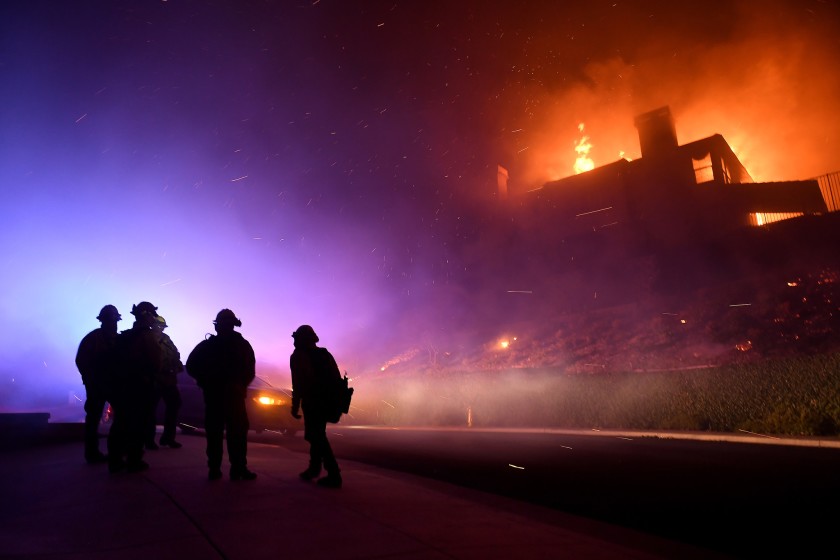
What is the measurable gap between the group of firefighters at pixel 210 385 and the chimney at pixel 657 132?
31.4 metres

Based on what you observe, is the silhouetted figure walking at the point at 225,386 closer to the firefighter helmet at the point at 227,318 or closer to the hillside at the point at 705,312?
the firefighter helmet at the point at 227,318

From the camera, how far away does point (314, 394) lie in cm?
579

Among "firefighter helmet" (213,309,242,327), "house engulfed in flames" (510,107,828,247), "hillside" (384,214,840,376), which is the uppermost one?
"house engulfed in flames" (510,107,828,247)

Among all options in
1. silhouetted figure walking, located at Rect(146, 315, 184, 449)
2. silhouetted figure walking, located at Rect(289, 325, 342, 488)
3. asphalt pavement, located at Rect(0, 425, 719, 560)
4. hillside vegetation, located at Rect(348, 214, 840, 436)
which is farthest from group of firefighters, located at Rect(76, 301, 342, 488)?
hillside vegetation, located at Rect(348, 214, 840, 436)

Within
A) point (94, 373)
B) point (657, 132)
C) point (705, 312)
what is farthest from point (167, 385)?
point (657, 132)

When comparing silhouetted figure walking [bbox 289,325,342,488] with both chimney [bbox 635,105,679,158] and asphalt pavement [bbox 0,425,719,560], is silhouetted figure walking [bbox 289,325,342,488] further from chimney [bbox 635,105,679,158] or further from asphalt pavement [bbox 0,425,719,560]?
chimney [bbox 635,105,679,158]

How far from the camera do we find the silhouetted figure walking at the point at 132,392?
6.07m

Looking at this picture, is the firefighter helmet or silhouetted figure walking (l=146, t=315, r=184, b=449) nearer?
the firefighter helmet

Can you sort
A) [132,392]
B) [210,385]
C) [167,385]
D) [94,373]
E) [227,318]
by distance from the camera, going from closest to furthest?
[210,385] < [227,318] < [132,392] < [94,373] < [167,385]

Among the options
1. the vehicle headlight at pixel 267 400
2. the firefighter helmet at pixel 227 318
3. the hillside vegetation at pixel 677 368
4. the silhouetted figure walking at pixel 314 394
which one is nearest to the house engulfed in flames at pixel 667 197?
the hillside vegetation at pixel 677 368

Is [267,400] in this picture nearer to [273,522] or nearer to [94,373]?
[94,373]

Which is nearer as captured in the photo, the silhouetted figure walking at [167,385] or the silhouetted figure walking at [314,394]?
the silhouetted figure walking at [314,394]

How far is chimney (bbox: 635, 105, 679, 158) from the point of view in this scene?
3228 centimetres

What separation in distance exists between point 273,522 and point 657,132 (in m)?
34.0
